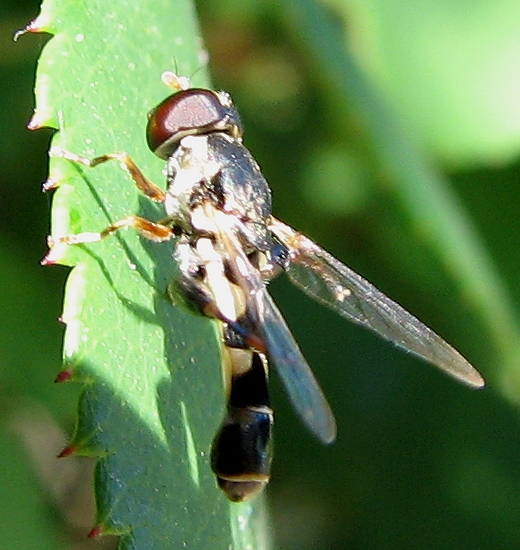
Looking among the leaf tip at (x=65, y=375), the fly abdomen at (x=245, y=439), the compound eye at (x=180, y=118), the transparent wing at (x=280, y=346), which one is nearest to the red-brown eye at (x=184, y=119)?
the compound eye at (x=180, y=118)

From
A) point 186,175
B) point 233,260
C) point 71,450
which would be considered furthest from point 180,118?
point 71,450

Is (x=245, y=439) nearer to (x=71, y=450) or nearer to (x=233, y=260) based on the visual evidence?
(x=233, y=260)

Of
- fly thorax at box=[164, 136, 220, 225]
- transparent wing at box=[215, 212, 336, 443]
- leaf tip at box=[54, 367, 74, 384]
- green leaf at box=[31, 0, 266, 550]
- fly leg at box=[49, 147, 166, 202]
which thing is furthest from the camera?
fly thorax at box=[164, 136, 220, 225]

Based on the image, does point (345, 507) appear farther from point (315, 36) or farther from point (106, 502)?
point (106, 502)

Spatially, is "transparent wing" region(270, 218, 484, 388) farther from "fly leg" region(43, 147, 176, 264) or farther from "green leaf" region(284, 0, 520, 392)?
"green leaf" region(284, 0, 520, 392)

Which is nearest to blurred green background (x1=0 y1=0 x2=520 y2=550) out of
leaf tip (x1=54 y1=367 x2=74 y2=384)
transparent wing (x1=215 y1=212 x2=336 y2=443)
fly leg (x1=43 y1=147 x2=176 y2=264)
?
fly leg (x1=43 y1=147 x2=176 y2=264)

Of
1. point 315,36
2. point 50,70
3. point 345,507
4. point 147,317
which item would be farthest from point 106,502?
point 345,507
